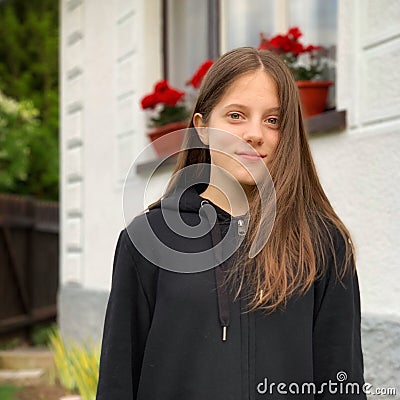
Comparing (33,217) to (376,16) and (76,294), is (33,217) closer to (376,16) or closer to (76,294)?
(76,294)

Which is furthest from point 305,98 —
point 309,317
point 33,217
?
point 33,217

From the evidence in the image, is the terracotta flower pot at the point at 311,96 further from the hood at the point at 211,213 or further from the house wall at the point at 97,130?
the hood at the point at 211,213

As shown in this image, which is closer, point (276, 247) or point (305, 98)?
point (276, 247)

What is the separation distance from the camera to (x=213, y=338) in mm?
1961

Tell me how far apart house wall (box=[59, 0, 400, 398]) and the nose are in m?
0.47

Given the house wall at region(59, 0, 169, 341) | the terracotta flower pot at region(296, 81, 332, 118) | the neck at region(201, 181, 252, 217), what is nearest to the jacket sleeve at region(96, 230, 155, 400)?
the neck at region(201, 181, 252, 217)

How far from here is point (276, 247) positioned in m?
2.01

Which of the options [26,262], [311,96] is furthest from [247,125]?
[26,262]

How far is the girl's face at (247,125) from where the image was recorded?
6.61 ft

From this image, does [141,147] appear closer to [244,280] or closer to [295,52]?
[295,52]

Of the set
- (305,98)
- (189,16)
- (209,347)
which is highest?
(189,16)

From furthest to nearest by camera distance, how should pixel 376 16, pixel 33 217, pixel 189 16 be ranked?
pixel 33 217, pixel 189 16, pixel 376 16

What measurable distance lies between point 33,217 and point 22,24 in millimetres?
6895

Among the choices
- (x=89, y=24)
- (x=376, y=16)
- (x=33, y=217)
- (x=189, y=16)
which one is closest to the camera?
(x=376, y=16)
